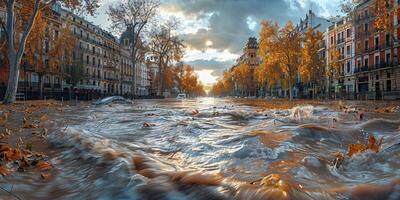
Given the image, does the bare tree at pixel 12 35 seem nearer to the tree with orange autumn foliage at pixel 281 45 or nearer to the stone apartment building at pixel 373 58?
the tree with orange autumn foliage at pixel 281 45

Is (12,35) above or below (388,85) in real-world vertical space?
above

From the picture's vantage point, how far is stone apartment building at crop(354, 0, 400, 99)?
4616 centimetres

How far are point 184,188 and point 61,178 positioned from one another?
4.40ft

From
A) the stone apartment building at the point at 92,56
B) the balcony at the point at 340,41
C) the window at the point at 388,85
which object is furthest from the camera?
the balcony at the point at 340,41

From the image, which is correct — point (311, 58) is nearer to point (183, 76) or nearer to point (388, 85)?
point (388, 85)

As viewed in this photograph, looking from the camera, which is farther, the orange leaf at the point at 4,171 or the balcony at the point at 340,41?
the balcony at the point at 340,41

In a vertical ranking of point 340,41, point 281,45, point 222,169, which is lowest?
point 222,169

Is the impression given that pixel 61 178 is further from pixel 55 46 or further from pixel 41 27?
pixel 55 46

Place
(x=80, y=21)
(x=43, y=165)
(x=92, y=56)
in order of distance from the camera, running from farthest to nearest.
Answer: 1. (x=92, y=56)
2. (x=80, y=21)
3. (x=43, y=165)

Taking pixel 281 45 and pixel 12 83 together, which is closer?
pixel 12 83

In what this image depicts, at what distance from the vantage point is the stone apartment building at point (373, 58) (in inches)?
1817

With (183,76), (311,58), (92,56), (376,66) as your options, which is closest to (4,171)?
(311,58)

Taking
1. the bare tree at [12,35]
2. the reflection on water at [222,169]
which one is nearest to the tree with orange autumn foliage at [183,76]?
the bare tree at [12,35]

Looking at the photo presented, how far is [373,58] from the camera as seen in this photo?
52.4 m
